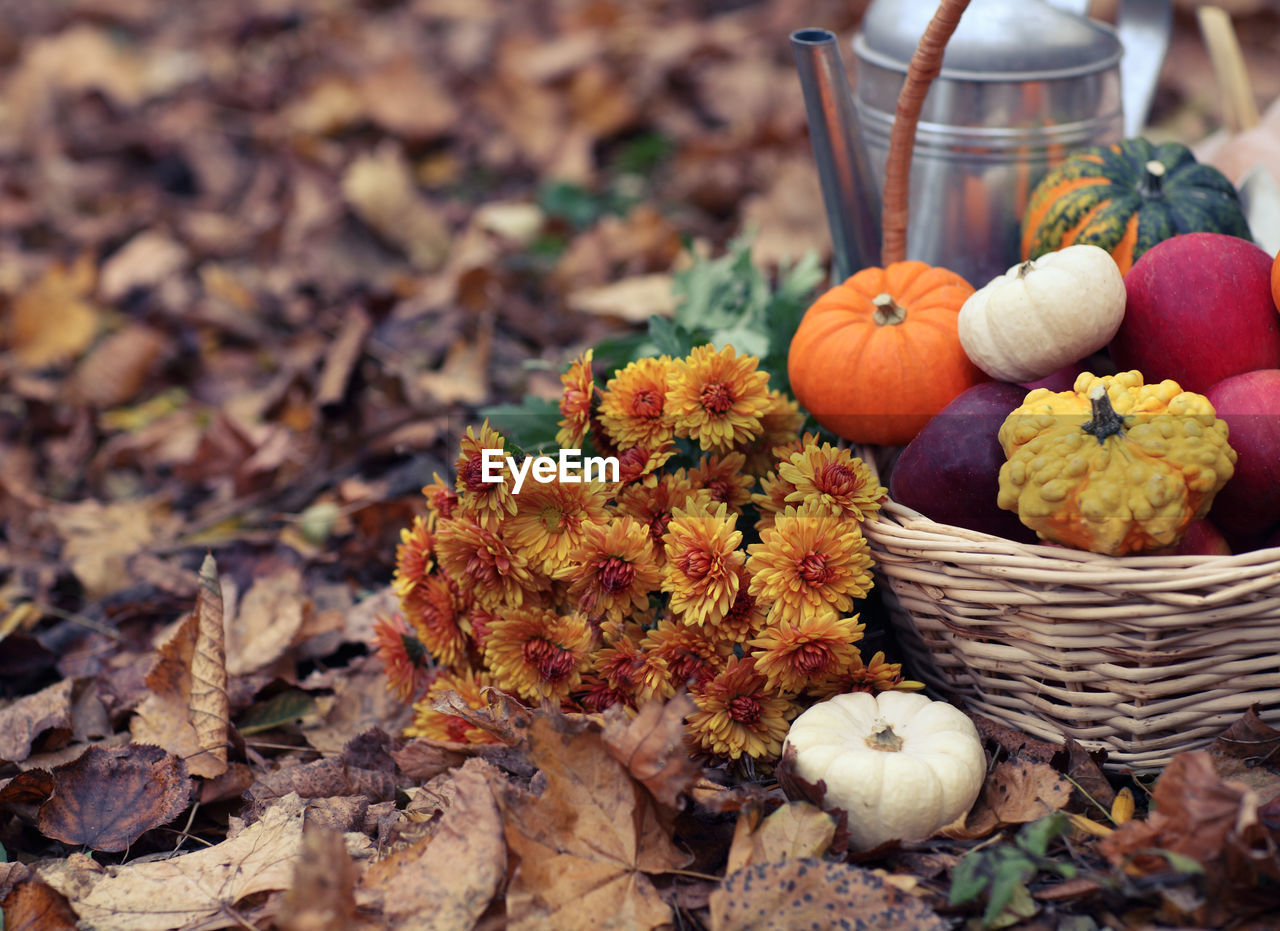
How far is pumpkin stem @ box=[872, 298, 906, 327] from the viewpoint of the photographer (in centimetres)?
150

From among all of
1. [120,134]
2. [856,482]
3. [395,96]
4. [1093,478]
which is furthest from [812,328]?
[120,134]

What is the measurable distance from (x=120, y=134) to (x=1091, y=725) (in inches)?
152

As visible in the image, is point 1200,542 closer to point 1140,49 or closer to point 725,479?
point 725,479

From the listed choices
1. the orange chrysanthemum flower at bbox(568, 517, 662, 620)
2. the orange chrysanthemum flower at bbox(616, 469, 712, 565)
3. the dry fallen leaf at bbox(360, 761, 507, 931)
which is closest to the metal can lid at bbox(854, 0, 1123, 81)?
the orange chrysanthemum flower at bbox(616, 469, 712, 565)

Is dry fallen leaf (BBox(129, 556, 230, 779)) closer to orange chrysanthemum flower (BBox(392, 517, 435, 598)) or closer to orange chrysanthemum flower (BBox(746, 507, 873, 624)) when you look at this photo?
orange chrysanthemum flower (BBox(392, 517, 435, 598))

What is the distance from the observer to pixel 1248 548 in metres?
1.35

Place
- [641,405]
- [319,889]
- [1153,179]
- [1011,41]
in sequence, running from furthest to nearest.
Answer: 1. [1011,41]
2. [1153,179]
3. [641,405]
4. [319,889]

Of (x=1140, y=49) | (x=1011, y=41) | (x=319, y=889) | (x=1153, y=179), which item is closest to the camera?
(x=319, y=889)


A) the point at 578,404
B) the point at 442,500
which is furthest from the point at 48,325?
the point at 578,404

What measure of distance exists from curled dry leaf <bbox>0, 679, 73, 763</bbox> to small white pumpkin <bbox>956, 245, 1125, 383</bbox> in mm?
1401

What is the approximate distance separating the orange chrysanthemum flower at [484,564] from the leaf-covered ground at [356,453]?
16 centimetres

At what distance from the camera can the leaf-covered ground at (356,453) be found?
114 cm

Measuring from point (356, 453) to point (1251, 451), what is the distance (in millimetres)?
1695

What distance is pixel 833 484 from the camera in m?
1.30
